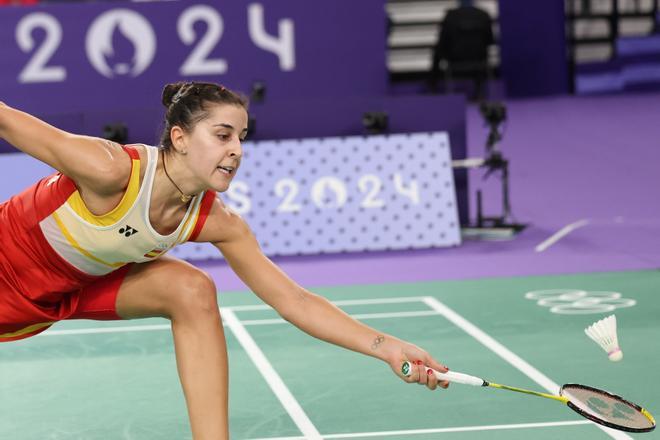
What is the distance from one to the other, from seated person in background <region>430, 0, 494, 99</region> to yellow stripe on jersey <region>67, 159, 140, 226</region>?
11.1 meters

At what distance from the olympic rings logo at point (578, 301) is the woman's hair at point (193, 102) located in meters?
3.33

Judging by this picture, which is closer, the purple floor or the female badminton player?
the female badminton player

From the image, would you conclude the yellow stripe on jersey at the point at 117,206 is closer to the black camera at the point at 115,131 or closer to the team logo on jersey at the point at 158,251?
the team logo on jersey at the point at 158,251

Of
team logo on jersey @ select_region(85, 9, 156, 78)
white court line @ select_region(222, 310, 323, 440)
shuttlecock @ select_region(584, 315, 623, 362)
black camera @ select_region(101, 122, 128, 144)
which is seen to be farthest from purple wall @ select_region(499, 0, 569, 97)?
shuttlecock @ select_region(584, 315, 623, 362)

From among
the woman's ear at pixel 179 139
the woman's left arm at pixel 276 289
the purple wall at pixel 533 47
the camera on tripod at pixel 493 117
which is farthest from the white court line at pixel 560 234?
the purple wall at pixel 533 47

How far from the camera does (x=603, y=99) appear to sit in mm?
15211

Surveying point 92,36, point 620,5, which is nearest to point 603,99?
point 620,5

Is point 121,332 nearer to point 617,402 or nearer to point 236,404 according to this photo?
point 236,404

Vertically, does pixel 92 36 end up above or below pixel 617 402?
above

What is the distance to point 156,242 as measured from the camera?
350cm

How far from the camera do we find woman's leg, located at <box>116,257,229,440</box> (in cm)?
352

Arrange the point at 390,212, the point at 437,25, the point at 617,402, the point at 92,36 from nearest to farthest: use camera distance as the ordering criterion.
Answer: the point at 617,402 < the point at 390,212 < the point at 92,36 < the point at 437,25

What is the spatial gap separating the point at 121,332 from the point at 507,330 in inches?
76.9

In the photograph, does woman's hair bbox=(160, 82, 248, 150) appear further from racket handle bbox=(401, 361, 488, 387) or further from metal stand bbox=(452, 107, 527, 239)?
metal stand bbox=(452, 107, 527, 239)
